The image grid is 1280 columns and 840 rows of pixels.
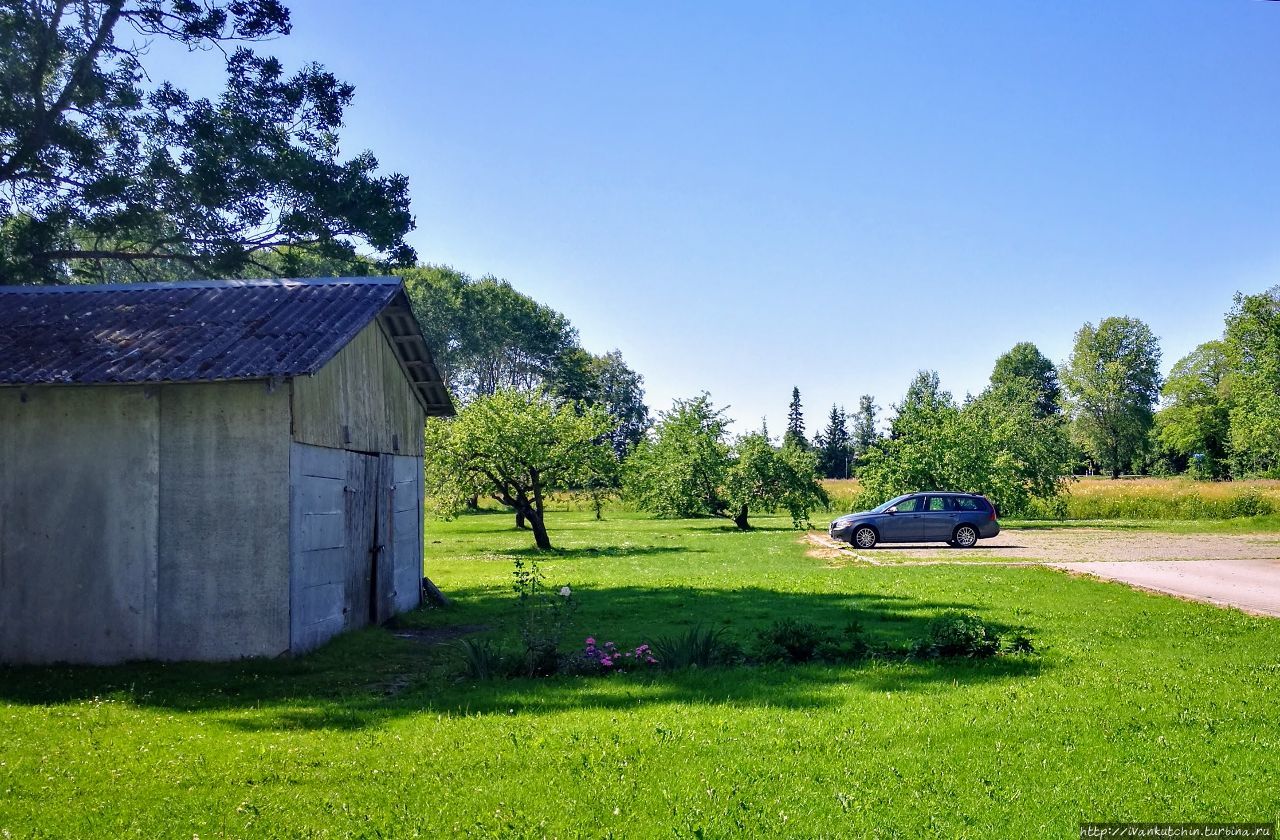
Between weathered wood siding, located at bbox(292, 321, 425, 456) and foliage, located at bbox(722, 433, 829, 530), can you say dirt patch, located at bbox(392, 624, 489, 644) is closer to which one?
weathered wood siding, located at bbox(292, 321, 425, 456)

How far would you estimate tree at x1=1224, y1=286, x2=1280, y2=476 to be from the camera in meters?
44.4

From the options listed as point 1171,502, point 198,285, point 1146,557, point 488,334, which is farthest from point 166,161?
point 488,334

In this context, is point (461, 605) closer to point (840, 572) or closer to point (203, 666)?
point (203, 666)

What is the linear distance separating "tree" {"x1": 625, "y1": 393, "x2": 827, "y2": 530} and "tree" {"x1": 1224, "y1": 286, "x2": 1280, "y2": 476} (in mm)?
22531

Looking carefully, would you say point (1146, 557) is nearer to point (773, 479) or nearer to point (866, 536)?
point (866, 536)

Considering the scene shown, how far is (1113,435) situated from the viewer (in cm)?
8756

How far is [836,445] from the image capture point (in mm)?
110688

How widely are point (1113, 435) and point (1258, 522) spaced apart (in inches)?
2131

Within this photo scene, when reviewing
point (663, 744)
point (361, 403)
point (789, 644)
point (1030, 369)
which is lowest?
point (663, 744)

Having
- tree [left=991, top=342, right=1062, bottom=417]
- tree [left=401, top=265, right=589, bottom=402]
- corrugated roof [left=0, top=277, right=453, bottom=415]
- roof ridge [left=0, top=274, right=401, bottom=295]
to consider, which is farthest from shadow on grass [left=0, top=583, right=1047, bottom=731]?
tree [left=991, top=342, right=1062, bottom=417]

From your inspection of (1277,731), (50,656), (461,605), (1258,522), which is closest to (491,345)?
(1258,522)

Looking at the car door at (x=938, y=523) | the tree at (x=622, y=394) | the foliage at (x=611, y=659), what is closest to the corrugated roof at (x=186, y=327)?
the foliage at (x=611, y=659)

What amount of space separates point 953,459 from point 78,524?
30749 mm

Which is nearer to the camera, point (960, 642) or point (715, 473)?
point (960, 642)
